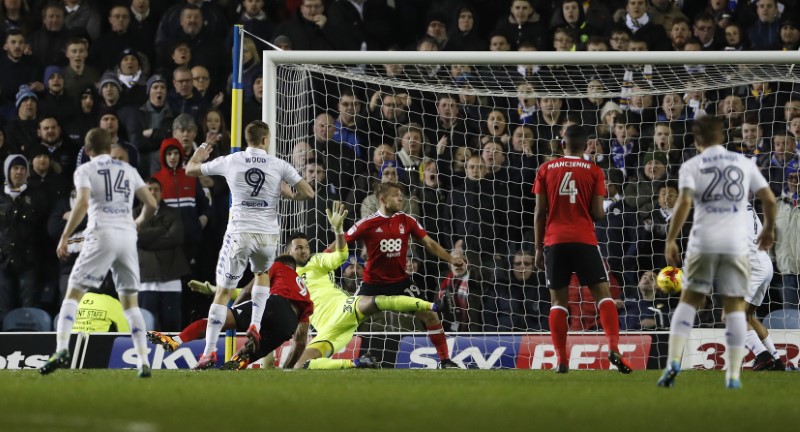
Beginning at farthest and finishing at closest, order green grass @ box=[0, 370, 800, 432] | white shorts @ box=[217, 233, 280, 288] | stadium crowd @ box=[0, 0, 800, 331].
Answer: stadium crowd @ box=[0, 0, 800, 331] < white shorts @ box=[217, 233, 280, 288] < green grass @ box=[0, 370, 800, 432]

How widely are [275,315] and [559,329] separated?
119 inches

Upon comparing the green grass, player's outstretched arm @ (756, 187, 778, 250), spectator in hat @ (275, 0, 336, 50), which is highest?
spectator in hat @ (275, 0, 336, 50)

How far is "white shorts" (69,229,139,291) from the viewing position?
9.46 m

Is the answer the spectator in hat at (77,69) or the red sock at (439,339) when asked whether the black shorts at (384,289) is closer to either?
the red sock at (439,339)

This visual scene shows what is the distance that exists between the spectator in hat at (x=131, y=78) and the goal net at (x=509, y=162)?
2465mm

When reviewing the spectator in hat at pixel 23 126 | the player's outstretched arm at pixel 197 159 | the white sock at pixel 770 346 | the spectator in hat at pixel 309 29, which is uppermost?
the spectator in hat at pixel 309 29

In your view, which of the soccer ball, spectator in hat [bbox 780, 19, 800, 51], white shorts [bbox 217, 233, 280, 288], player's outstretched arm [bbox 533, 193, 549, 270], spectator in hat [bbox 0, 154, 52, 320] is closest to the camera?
player's outstretched arm [bbox 533, 193, 549, 270]

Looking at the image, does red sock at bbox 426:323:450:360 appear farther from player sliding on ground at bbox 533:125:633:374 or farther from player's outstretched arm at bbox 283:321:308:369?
player sliding on ground at bbox 533:125:633:374

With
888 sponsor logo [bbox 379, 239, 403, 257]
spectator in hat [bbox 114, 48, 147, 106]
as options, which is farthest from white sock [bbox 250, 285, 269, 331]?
spectator in hat [bbox 114, 48, 147, 106]

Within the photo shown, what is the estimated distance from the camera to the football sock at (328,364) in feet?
42.1

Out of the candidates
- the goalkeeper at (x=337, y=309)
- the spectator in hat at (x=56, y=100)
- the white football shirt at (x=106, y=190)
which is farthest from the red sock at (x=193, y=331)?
the spectator in hat at (x=56, y=100)

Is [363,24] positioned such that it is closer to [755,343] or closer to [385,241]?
[385,241]

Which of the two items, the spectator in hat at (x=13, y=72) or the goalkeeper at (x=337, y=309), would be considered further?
the spectator in hat at (x=13, y=72)

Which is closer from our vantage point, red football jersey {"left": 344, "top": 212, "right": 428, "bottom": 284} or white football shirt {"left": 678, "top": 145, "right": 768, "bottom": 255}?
white football shirt {"left": 678, "top": 145, "right": 768, "bottom": 255}
